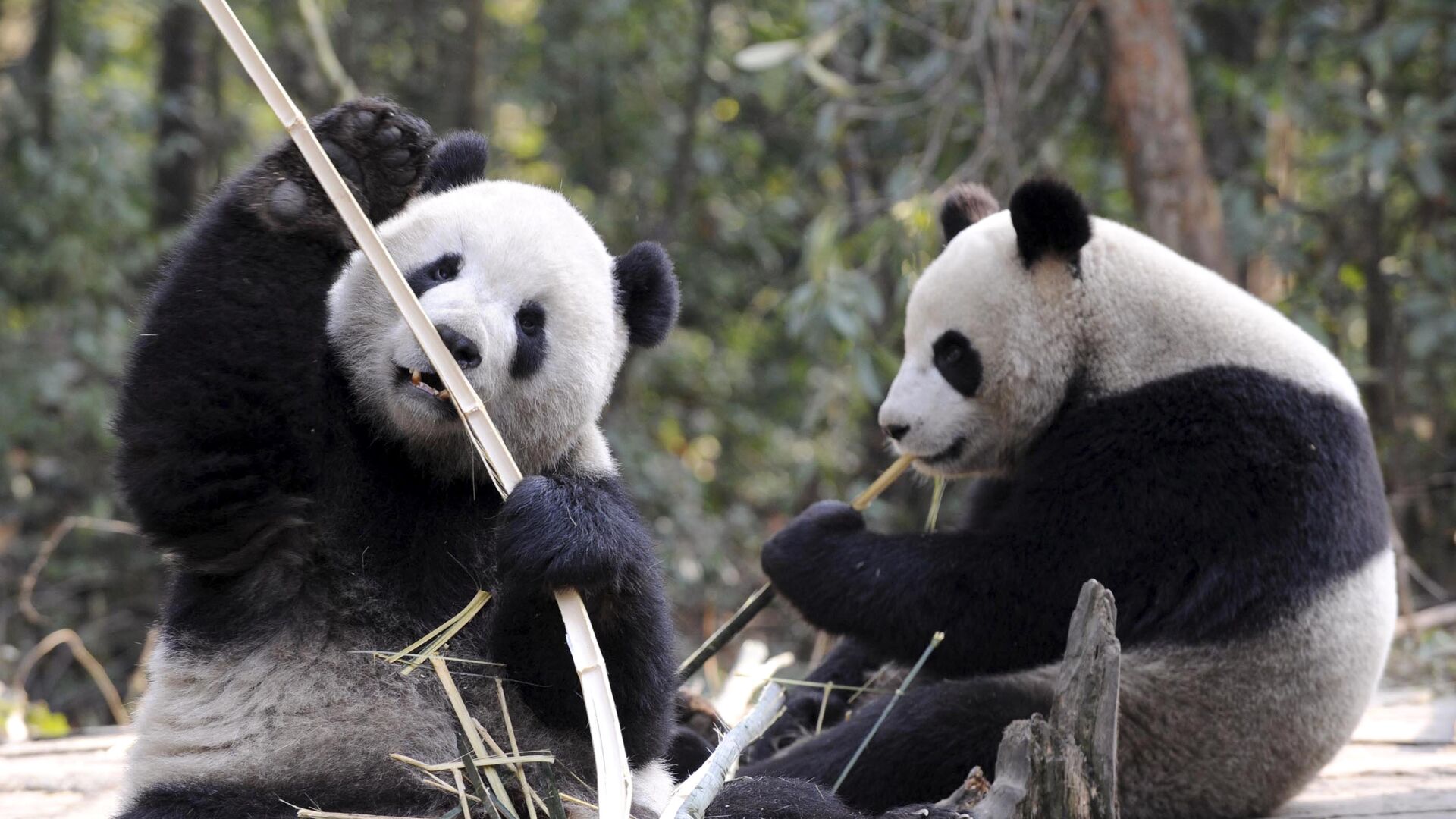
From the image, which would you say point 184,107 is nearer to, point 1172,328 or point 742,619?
point 742,619

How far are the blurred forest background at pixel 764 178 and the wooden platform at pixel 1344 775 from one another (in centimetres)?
78

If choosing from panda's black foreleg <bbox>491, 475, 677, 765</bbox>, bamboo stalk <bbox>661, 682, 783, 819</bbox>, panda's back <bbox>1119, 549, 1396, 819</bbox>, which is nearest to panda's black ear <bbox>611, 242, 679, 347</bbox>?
panda's black foreleg <bbox>491, 475, 677, 765</bbox>

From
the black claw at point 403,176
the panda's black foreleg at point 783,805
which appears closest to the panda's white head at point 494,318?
the black claw at point 403,176

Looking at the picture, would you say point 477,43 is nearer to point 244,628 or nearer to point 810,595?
point 810,595

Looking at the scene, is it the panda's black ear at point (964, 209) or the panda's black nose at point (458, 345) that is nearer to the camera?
the panda's black nose at point (458, 345)

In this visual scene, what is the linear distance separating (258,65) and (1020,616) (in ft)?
7.94

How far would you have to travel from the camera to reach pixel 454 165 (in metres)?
3.43

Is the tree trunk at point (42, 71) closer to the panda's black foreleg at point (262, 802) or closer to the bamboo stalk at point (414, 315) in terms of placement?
the bamboo stalk at point (414, 315)

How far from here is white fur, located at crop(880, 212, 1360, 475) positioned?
3.98m

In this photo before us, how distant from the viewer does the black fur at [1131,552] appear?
3676 mm

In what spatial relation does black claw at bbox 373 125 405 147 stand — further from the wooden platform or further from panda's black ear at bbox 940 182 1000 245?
panda's black ear at bbox 940 182 1000 245

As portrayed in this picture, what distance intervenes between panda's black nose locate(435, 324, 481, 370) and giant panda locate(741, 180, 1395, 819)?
1.58 m

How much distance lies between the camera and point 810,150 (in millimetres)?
9281

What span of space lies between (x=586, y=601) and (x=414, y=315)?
689 mm
